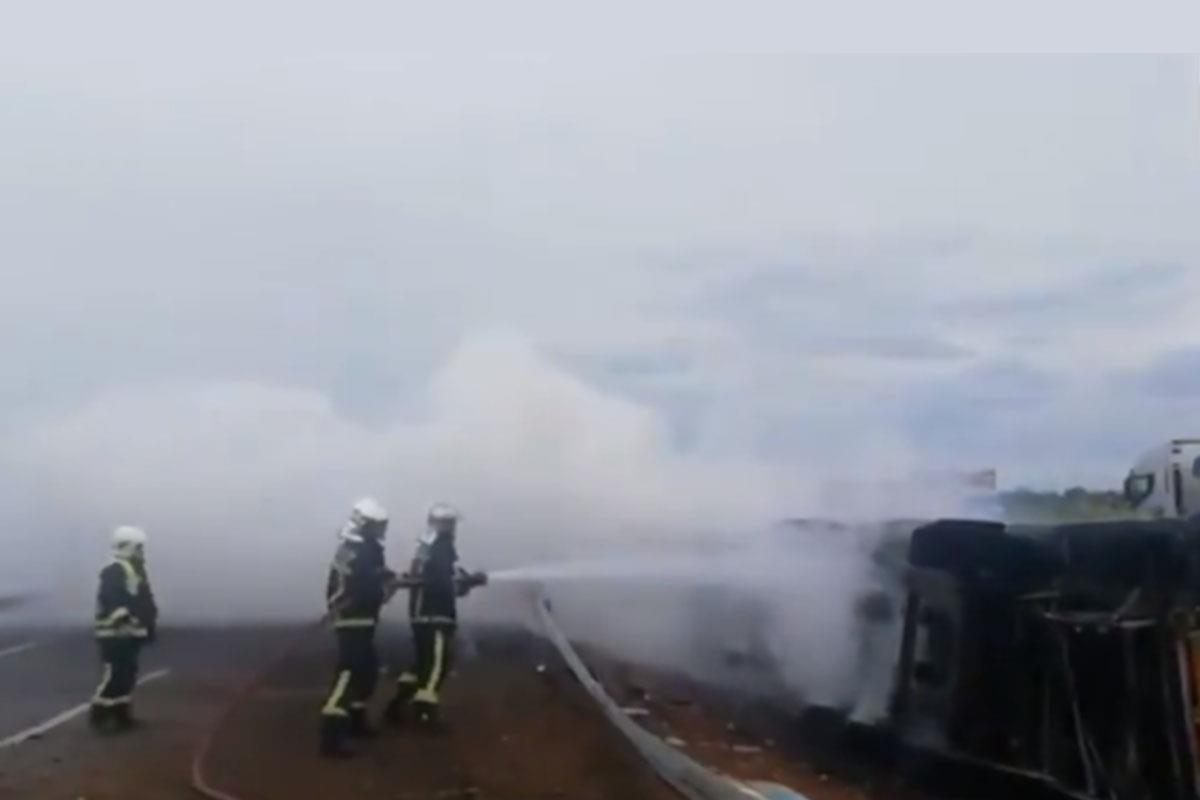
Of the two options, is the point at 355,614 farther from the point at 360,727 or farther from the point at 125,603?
the point at 125,603

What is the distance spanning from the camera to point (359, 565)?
2.67m

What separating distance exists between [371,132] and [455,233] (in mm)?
228

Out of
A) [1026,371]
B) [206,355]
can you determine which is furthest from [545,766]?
[1026,371]

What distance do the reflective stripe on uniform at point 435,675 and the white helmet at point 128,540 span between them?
0.52 m

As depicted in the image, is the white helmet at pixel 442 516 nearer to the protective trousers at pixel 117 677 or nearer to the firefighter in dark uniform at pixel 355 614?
the firefighter in dark uniform at pixel 355 614

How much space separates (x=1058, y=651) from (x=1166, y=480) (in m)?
0.39

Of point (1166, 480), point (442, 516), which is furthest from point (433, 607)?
point (1166, 480)

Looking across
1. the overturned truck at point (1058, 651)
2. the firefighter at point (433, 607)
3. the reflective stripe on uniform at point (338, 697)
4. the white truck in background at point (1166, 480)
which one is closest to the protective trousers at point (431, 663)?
the firefighter at point (433, 607)

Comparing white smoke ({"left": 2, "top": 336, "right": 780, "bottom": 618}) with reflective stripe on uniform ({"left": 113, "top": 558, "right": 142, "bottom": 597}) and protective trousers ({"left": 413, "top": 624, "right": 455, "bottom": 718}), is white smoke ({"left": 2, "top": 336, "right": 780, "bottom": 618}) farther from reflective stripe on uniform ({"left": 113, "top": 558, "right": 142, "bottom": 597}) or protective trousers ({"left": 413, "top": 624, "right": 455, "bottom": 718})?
protective trousers ({"left": 413, "top": 624, "right": 455, "bottom": 718})

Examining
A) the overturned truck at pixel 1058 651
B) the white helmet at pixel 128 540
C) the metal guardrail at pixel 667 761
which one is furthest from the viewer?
the overturned truck at pixel 1058 651

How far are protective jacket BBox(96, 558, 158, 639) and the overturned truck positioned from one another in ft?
4.61

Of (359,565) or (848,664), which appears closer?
(359,565)

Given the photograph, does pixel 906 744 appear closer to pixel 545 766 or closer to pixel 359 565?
pixel 545 766

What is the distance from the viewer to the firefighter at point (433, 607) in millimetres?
2676
